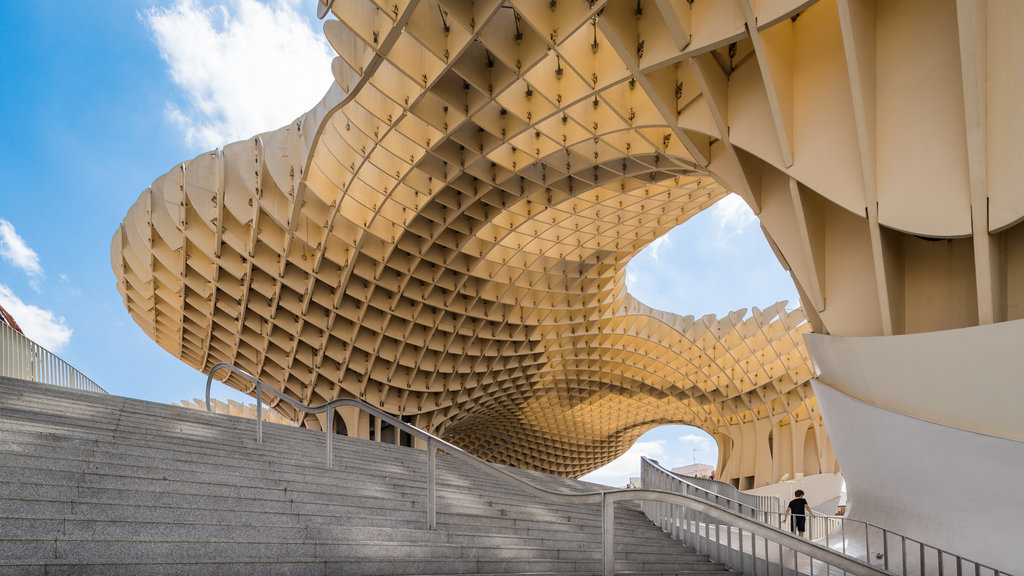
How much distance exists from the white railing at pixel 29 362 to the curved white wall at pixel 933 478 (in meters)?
16.9

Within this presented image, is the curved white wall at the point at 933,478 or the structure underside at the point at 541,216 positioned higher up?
the structure underside at the point at 541,216

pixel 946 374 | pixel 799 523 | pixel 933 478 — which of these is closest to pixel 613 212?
pixel 799 523

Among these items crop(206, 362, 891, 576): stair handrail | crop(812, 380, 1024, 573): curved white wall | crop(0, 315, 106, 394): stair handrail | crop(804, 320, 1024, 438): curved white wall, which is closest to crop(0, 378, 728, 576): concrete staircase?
crop(206, 362, 891, 576): stair handrail

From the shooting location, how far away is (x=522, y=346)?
119 ft

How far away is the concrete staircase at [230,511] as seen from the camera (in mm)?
5137

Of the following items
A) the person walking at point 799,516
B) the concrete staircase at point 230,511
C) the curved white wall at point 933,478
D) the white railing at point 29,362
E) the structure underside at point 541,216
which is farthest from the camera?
the person walking at point 799,516

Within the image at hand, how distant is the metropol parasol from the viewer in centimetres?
890

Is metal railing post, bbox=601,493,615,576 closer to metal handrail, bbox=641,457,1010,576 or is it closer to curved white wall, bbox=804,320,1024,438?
metal handrail, bbox=641,457,1010,576

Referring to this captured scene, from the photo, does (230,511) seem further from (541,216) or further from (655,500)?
(541,216)

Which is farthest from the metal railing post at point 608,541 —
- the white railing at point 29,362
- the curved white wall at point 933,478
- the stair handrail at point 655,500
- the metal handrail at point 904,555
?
the white railing at point 29,362

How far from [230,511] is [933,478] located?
9961 mm

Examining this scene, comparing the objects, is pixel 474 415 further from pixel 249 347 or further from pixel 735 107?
pixel 735 107

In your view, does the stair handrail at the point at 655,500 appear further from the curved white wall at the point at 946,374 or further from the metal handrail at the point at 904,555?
the curved white wall at the point at 946,374

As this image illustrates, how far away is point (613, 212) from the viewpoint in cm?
2512
